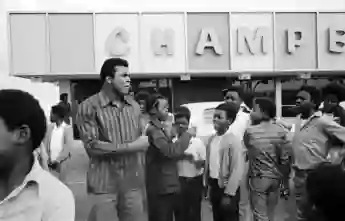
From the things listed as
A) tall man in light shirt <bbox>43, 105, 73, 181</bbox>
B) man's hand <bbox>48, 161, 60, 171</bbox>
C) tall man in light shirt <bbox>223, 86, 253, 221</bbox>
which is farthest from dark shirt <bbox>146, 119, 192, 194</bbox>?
man's hand <bbox>48, 161, 60, 171</bbox>

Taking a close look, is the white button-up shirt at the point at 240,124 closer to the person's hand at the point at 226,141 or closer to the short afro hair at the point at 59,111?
the person's hand at the point at 226,141

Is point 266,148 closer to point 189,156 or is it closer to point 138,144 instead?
point 189,156

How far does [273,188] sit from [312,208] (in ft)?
13.1

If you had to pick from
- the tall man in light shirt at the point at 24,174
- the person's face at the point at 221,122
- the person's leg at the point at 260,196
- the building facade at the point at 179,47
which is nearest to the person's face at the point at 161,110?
the person's face at the point at 221,122

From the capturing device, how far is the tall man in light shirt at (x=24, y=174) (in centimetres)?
226

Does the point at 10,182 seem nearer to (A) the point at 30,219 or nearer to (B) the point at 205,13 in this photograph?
(A) the point at 30,219

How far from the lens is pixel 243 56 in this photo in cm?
1833

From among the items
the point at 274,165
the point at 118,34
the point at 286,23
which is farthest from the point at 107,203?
the point at 286,23

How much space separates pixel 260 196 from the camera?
19.3 ft

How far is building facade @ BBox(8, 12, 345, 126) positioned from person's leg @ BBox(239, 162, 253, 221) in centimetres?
1166

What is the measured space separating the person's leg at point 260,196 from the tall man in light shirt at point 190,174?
0.67 meters

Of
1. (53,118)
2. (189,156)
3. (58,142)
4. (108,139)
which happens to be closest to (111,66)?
(108,139)

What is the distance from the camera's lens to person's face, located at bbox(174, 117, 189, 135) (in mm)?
6028

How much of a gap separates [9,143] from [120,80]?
2409mm
